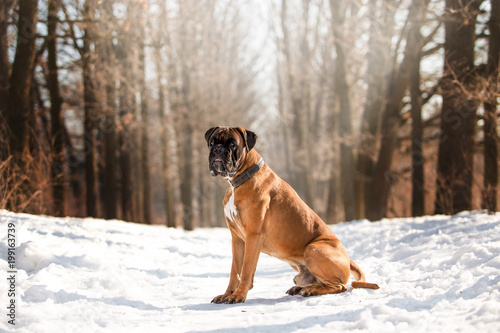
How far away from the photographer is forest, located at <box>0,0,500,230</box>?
898 centimetres

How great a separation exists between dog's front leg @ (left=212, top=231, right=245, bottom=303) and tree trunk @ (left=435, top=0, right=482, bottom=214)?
21.3ft

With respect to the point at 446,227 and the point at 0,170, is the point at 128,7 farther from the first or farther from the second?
the point at 446,227

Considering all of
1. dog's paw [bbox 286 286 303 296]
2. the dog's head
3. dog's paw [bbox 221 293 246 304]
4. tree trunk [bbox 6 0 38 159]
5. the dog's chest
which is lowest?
dog's paw [bbox 286 286 303 296]

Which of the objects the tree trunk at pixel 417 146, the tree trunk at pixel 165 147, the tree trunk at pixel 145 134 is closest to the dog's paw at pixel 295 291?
the tree trunk at pixel 417 146

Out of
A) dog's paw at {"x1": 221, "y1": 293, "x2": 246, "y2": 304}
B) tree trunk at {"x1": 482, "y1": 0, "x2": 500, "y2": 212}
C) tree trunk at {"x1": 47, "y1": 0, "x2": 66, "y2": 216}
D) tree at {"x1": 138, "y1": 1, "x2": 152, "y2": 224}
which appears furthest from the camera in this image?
tree at {"x1": 138, "y1": 1, "x2": 152, "y2": 224}

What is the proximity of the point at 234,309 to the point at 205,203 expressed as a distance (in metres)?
25.9

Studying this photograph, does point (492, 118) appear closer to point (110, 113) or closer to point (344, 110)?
point (344, 110)

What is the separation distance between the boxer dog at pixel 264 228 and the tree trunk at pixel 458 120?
5.73 meters

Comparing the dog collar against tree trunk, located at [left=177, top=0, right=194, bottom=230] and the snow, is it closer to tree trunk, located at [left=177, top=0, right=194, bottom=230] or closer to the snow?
the snow

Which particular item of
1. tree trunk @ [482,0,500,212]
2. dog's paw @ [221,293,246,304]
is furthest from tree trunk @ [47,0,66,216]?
tree trunk @ [482,0,500,212]

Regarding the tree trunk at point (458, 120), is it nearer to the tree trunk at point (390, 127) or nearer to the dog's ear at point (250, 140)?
the tree trunk at point (390, 127)

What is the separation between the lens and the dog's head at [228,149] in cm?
439

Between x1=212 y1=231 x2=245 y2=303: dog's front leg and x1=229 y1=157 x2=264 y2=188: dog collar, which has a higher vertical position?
x1=229 y1=157 x2=264 y2=188: dog collar

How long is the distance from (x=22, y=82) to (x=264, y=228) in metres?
6.75
